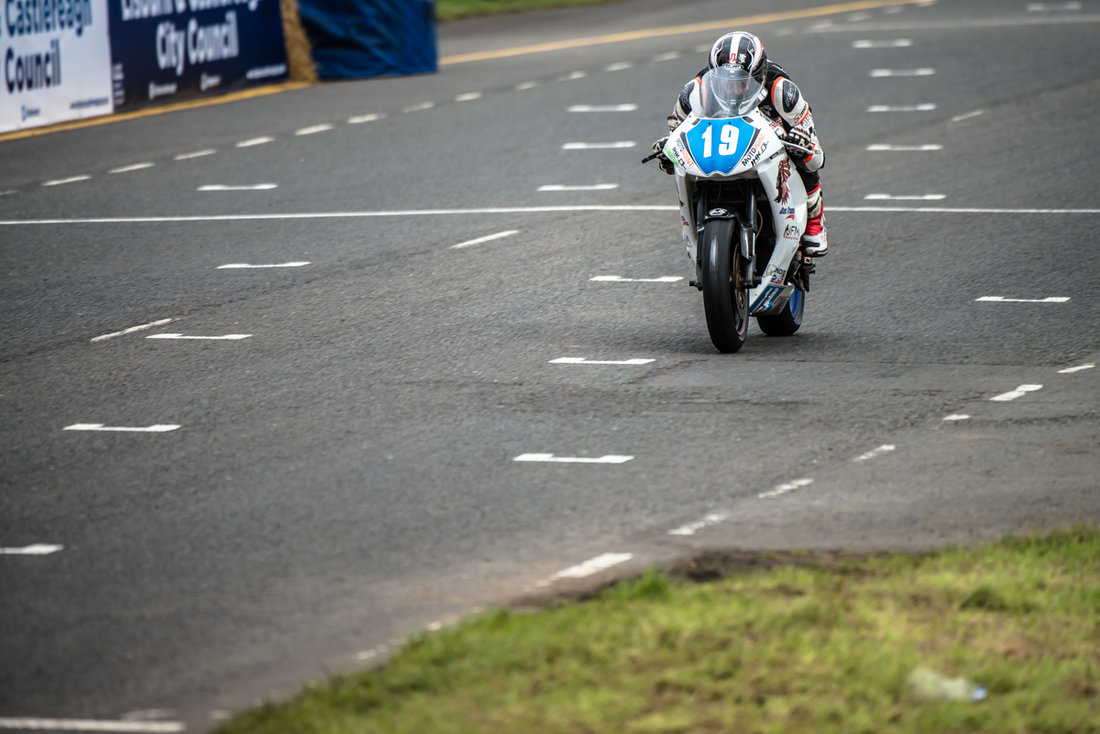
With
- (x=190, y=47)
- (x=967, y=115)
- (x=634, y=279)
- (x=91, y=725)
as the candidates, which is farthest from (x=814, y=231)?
(x=190, y=47)

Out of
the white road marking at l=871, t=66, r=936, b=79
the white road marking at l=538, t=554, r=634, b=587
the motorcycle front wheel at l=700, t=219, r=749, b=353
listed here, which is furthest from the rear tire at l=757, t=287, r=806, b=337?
the white road marking at l=871, t=66, r=936, b=79

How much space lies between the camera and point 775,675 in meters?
5.30

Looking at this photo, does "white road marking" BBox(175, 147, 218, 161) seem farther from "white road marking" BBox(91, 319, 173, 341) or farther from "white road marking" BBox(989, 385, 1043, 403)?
"white road marking" BBox(989, 385, 1043, 403)

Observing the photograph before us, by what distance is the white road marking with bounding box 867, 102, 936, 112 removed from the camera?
852 inches

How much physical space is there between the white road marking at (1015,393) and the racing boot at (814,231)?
1.91m

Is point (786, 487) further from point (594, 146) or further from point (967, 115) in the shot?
point (967, 115)

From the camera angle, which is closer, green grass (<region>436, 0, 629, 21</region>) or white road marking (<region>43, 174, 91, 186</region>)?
white road marking (<region>43, 174, 91, 186</region>)

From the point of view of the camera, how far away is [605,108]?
22906 millimetres

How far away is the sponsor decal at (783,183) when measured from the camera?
33.9 ft

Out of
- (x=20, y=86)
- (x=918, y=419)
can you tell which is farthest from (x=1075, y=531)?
(x=20, y=86)

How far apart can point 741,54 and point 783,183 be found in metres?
0.76

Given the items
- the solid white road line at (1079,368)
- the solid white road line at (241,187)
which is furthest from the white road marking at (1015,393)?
the solid white road line at (241,187)

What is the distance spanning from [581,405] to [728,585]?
292cm

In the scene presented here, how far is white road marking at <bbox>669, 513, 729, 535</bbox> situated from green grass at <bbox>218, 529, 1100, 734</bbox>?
62cm
